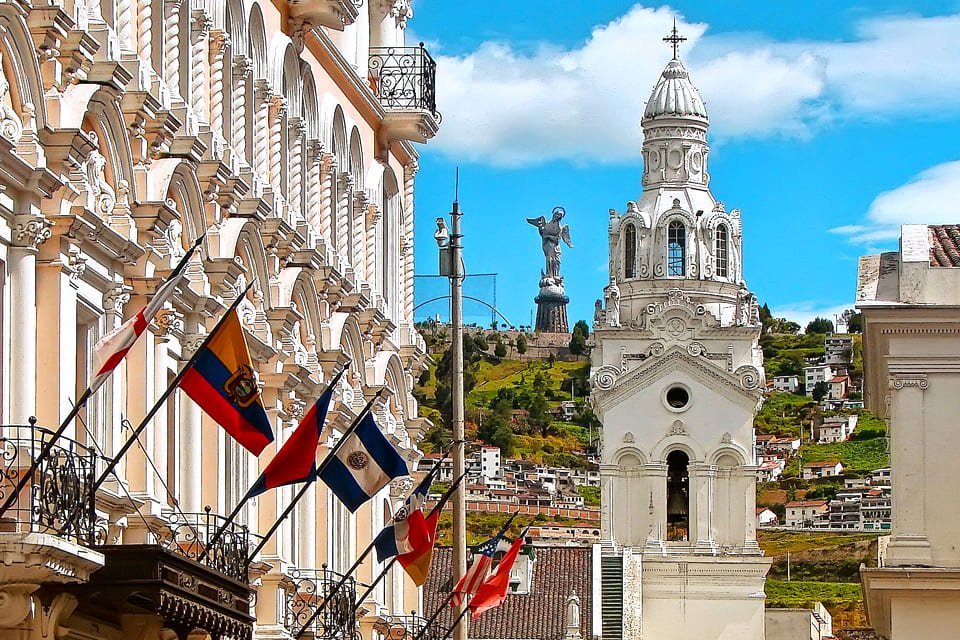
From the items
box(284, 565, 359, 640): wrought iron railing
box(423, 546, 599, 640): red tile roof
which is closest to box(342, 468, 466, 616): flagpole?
box(284, 565, 359, 640): wrought iron railing

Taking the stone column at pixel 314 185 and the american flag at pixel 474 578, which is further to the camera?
the american flag at pixel 474 578

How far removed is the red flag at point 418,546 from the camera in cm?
3138

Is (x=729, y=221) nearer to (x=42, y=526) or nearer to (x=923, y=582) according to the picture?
(x=923, y=582)

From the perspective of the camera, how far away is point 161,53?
26.8m

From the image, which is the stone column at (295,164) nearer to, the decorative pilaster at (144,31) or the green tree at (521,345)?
the decorative pilaster at (144,31)

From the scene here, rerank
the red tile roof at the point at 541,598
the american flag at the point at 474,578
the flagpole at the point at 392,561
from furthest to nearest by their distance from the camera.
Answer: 1. the red tile roof at the point at 541,598
2. the american flag at the point at 474,578
3. the flagpole at the point at 392,561

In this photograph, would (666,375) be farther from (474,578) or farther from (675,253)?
(474,578)

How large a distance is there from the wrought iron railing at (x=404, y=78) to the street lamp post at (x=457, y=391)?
3074 millimetres

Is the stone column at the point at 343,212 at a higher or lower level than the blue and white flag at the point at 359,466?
higher

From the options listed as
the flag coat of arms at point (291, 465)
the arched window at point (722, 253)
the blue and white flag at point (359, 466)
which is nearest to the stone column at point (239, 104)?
the blue and white flag at point (359, 466)

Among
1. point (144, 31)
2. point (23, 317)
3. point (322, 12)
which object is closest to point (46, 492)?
point (23, 317)

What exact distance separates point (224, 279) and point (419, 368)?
50.1ft

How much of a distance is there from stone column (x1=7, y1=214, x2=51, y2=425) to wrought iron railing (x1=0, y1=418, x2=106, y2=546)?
0.71 m

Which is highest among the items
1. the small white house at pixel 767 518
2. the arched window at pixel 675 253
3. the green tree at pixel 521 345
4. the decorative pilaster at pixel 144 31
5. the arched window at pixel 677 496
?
the green tree at pixel 521 345
